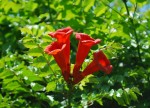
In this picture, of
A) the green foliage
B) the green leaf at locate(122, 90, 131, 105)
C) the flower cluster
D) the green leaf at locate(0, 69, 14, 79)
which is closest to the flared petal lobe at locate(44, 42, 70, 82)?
the flower cluster

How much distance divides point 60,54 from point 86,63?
0.33 m

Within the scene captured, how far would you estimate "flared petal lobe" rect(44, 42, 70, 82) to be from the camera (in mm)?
2467

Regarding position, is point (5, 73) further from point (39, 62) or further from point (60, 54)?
point (60, 54)

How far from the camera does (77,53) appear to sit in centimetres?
260

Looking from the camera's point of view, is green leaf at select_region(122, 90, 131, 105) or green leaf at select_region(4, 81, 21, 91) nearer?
green leaf at select_region(122, 90, 131, 105)

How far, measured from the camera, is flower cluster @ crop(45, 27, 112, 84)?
2.50 m

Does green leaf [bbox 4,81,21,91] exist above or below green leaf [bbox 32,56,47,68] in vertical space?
below

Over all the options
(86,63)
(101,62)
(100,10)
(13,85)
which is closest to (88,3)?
(100,10)

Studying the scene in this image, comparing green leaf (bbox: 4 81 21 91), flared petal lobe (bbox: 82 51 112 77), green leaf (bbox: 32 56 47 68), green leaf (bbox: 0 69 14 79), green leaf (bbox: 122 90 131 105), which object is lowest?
green leaf (bbox: 4 81 21 91)

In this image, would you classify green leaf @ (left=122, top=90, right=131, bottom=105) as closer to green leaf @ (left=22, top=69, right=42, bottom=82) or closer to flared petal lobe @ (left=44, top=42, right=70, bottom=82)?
flared petal lobe @ (left=44, top=42, right=70, bottom=82)

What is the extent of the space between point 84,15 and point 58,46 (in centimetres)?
108

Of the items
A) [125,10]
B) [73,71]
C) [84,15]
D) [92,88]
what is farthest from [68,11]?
[73,71]

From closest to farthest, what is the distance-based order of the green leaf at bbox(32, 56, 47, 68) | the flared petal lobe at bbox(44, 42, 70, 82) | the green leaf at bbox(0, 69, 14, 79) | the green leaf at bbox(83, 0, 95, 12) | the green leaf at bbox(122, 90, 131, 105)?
the flared petal lobe at bbox(44, 42, 70, 82)
the green leaf at bbox(122, 90, 131, 105)
the green leaf at bbox(32, 56, 47, 68)
the green leaf at bbox(0, 69, 14, 79)
the green leaf at bbox(83, 0, 95, 12)

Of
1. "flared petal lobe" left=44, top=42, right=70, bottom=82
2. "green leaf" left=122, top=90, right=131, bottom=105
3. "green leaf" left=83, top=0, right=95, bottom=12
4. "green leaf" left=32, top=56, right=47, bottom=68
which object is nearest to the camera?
"flared petal lobe" left=44, top=42, right=70, bottom=82
